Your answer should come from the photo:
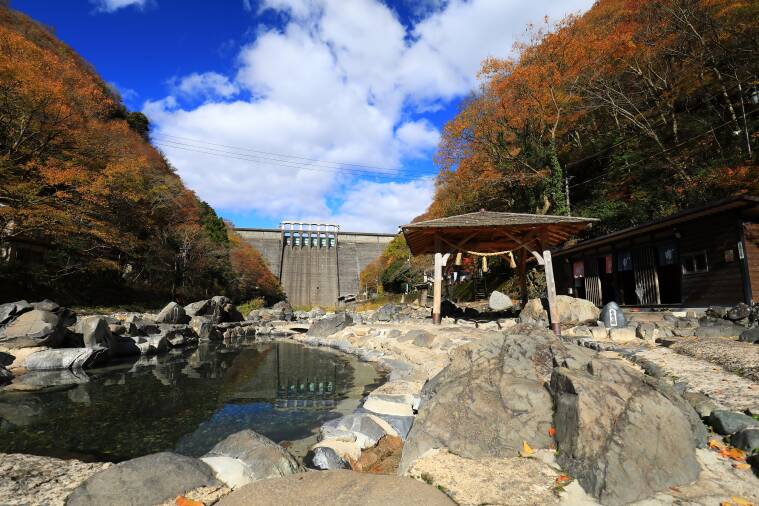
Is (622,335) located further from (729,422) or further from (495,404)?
(495,404)

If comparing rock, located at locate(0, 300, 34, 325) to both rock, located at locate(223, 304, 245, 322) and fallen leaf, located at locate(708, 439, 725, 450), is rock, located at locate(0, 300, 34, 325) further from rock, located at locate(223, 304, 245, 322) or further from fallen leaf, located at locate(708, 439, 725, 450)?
fallen leaf, located at locate(708, 439, 725, 450)

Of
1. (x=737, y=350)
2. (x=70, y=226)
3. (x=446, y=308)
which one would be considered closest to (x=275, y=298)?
(x=70, y=226)

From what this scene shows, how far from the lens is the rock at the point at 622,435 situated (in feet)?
8.27

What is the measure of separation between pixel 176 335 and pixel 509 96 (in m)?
21.4

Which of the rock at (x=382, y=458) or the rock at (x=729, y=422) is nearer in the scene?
the rock at (x=729, y=422)

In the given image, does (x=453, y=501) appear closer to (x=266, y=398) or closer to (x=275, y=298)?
(x=266, y=398)

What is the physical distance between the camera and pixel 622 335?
764cm

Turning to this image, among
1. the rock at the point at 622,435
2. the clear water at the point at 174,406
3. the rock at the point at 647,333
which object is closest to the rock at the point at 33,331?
the clear water at the point at 174,406

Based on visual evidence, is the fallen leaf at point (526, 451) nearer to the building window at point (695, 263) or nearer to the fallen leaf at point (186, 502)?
the fallen leaf at point (186, 502)

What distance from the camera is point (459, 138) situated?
2458cm

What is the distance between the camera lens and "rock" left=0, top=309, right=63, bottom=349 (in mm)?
9930

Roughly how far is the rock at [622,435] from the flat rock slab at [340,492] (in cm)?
103

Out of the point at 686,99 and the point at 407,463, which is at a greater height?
the point at 686,99

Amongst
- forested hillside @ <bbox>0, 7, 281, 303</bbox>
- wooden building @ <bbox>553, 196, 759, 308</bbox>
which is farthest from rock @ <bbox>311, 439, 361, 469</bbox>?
forested hillside @ <bbox>0, 7, 281, 303</bbox>
